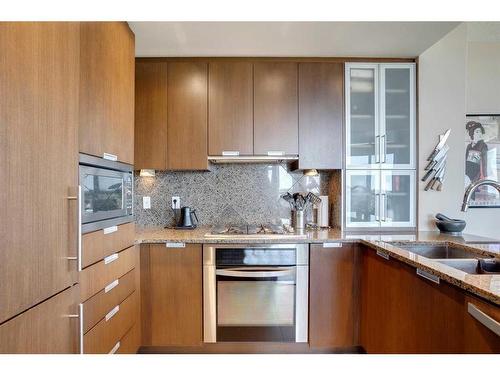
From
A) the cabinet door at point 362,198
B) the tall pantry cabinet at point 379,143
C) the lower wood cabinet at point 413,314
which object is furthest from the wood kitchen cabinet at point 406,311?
the tall pantry cabinet at point 379,143

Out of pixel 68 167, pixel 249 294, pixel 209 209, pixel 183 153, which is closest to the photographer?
pixel 68 167

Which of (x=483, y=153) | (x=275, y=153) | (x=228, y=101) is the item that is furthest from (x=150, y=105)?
(x=483, y=153)

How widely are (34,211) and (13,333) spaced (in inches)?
14.6

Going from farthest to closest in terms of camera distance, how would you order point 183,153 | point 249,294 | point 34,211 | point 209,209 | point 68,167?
point 209,209 < point 183,153 < point 249,294 < point 68,167 < point 34,211

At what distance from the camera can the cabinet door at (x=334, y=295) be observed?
2.08 metres

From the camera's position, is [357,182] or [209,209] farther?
[209,209]

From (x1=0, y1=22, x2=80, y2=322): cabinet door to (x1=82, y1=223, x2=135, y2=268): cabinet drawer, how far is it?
0.14m

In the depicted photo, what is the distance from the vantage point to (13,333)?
0.86m

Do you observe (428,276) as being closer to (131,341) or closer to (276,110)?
(276,110)

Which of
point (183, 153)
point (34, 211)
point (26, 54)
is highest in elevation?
point (26, 54)

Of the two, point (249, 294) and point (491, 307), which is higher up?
point (491, 307)

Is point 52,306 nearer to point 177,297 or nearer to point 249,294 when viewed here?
point 177,297

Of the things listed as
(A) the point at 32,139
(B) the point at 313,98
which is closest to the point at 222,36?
(B) the point at 313,98

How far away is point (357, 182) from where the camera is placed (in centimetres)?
243
